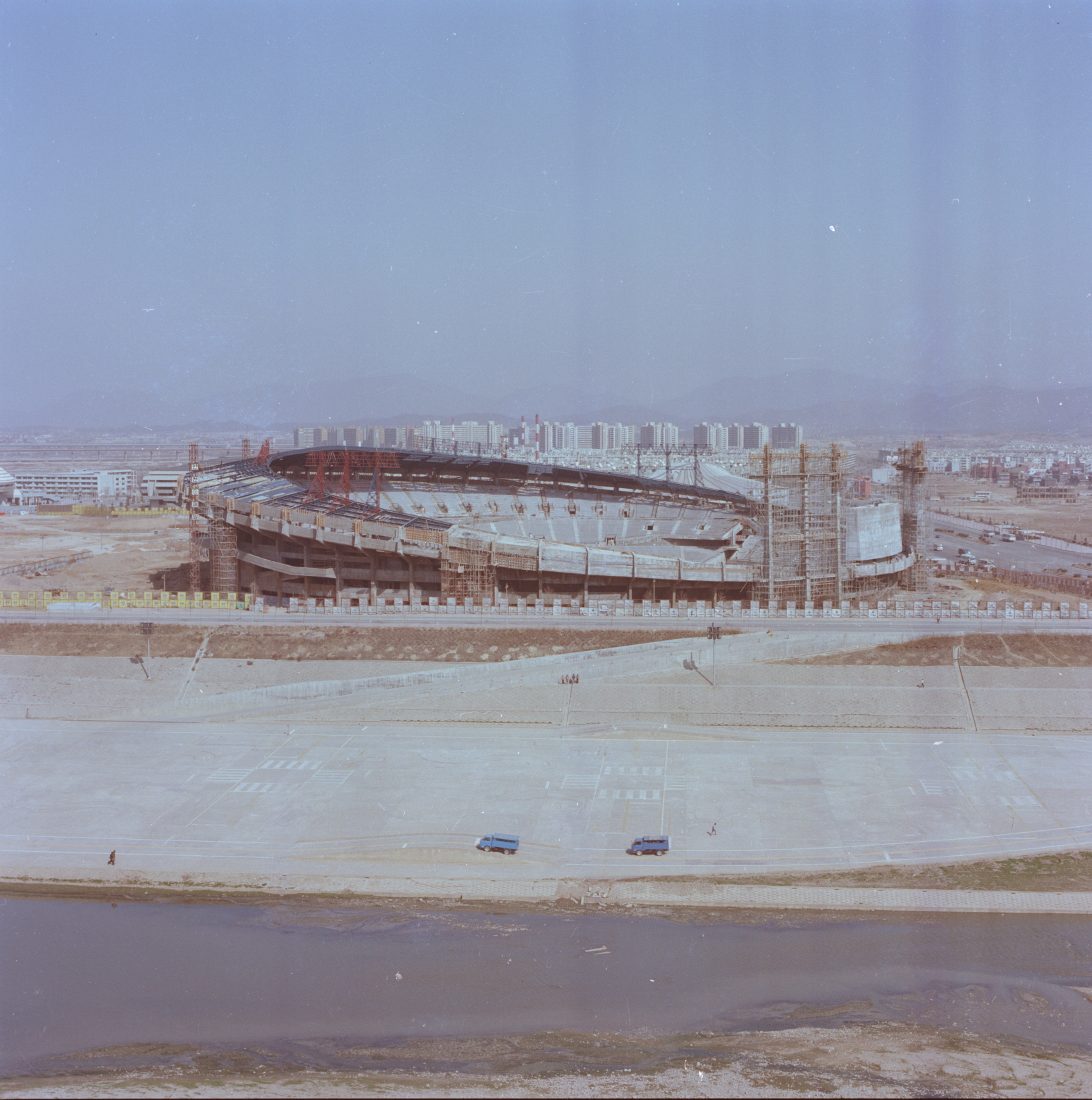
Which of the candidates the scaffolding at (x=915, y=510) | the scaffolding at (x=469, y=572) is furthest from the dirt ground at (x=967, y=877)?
the scaffolding at (x=915, y=510)

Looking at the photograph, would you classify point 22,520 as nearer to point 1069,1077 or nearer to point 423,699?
point 423,699

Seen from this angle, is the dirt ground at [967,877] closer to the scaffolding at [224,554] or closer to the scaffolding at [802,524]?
the scaffolding at [802,524]

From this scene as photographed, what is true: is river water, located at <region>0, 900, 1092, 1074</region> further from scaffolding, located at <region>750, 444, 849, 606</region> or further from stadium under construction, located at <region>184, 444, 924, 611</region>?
scaffolding, located at <region>750, 444, 849, 606</region>

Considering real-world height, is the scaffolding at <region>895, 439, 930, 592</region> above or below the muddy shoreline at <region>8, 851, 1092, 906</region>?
above

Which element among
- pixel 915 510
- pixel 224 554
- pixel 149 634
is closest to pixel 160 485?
pixel 224 554

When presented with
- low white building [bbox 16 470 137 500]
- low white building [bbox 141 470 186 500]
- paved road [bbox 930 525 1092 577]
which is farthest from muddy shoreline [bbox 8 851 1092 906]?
low white building [bbox 16 470 137 500]

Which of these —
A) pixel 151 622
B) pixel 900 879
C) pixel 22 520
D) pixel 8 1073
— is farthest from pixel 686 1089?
pixel 22 520
